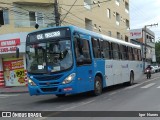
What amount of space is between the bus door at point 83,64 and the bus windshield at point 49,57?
1.43ft

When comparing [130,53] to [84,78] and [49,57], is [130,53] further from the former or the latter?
[49,57]

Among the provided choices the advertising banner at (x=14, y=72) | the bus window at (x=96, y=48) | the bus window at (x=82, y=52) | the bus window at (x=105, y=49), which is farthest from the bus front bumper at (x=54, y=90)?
the advertising banner at (x=14, y=72)

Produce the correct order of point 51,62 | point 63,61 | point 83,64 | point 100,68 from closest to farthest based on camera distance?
point 63,61
point 51,62
point 83,64
point 100,68

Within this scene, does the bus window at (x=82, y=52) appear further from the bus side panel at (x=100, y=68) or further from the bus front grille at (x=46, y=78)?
the bus front grille at (x=46, y=78)

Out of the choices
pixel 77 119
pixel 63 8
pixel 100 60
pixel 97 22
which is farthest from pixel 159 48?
pixel 77 119

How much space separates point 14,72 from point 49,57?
1671 cm

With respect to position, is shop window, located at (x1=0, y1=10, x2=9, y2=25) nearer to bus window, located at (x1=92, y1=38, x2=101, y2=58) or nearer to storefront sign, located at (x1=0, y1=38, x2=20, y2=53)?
storefront sign, located at (x1=0, y1=38, x2=20, y2=53)

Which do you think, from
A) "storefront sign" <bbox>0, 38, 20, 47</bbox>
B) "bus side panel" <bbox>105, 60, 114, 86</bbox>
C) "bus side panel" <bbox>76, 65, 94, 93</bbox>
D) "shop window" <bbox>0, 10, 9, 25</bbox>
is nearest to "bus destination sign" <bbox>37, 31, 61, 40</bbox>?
"bus side panel" <bbox>76, 65, 94, 93</bbox>

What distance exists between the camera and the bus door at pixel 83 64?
1308 centimetres

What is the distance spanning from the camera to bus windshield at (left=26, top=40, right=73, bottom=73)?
504 inches

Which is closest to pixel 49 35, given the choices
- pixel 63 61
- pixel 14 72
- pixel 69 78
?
pixel 63 61

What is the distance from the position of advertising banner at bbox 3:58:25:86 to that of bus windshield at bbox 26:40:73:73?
1511cm

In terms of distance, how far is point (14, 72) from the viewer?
2906 centimetres

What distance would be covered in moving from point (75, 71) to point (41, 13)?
16.6m
